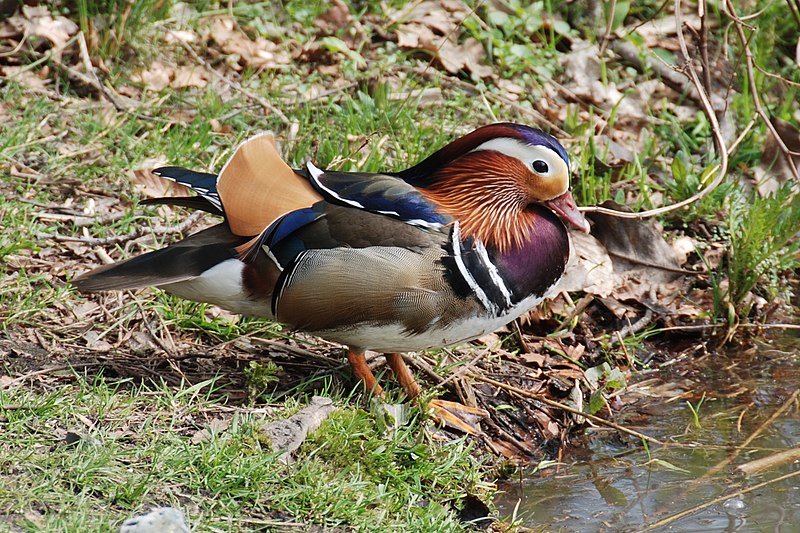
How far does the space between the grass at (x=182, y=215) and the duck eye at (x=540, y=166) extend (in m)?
A: 0.84

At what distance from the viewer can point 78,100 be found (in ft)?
16.5

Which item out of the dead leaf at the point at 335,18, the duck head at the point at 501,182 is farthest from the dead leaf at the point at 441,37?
the duck head at the point at 501,182

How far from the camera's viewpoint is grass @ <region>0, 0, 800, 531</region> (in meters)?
2.84

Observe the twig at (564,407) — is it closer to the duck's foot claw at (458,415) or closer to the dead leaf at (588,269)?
the duck's foot claw at (458,415)

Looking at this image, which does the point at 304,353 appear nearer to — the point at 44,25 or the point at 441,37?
the point at 44,25

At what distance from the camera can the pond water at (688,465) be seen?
3.17m

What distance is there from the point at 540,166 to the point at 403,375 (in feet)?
2.78

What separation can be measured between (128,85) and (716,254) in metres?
2.91

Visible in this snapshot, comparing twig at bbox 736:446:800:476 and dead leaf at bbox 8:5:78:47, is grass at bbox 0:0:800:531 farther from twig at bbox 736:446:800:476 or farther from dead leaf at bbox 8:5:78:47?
twig at bbox 736:446:800:476

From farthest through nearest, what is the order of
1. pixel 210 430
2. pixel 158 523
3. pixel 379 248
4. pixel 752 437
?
pixel 752 437 → pixel 379 248 → pixel 210 430 → pixel 158 523

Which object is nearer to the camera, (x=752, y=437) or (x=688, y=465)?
(x=688, y=465)

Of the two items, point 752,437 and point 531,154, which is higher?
point 531,154

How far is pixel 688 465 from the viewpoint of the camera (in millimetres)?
3496

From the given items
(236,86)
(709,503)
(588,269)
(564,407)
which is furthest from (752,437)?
(236,86)
